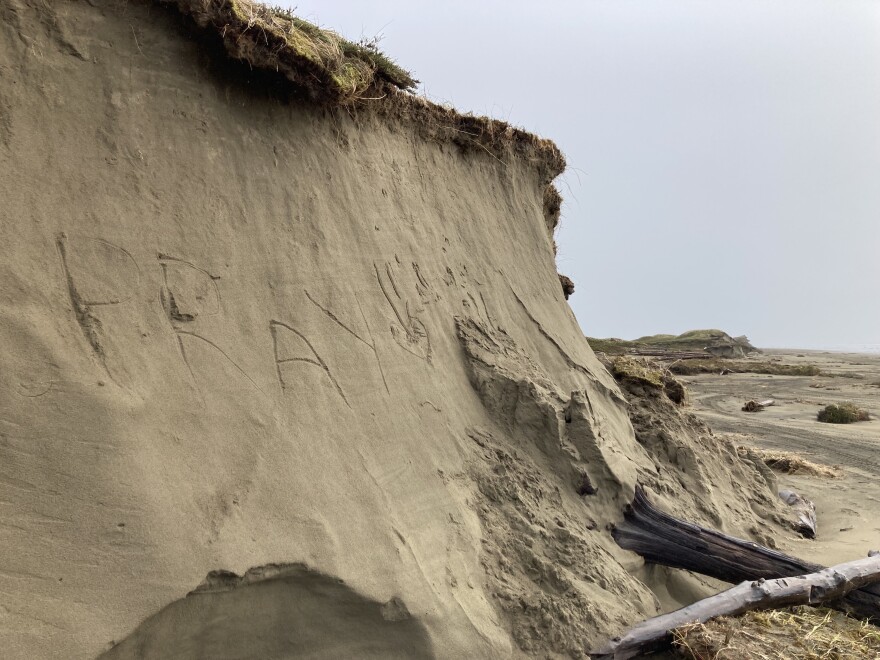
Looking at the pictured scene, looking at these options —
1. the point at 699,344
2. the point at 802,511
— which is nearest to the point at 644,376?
the point at 802,511

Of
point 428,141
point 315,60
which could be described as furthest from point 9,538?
point 428,141

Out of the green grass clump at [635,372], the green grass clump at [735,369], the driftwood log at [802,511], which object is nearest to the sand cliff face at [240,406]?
the green grass clump at [635,372]

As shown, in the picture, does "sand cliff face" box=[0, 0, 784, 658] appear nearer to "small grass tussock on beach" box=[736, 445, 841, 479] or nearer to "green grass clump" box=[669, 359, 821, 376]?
"small grass tussock on beach" box=[736, 445, 841, 479]

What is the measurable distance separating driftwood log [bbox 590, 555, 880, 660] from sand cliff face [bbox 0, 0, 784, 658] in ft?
0.63

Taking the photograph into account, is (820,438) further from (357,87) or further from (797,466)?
(357,87)

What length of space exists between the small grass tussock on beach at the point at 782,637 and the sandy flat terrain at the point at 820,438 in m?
1.60

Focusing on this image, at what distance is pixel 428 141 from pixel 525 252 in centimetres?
176

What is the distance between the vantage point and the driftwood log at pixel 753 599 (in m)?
3.60

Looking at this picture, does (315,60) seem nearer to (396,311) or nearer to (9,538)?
(396,311)

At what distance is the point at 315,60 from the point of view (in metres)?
4.09

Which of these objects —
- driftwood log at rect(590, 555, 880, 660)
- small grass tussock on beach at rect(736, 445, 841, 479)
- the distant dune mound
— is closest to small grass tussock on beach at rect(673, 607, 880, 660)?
driftwood log at rect(590, 555, 880, 660)

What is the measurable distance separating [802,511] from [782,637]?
4.03 meters

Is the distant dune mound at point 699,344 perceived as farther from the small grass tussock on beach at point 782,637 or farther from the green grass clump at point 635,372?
Result: the small grass tussock on beach at point 782,637

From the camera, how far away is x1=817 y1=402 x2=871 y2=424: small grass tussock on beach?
47.9ft
